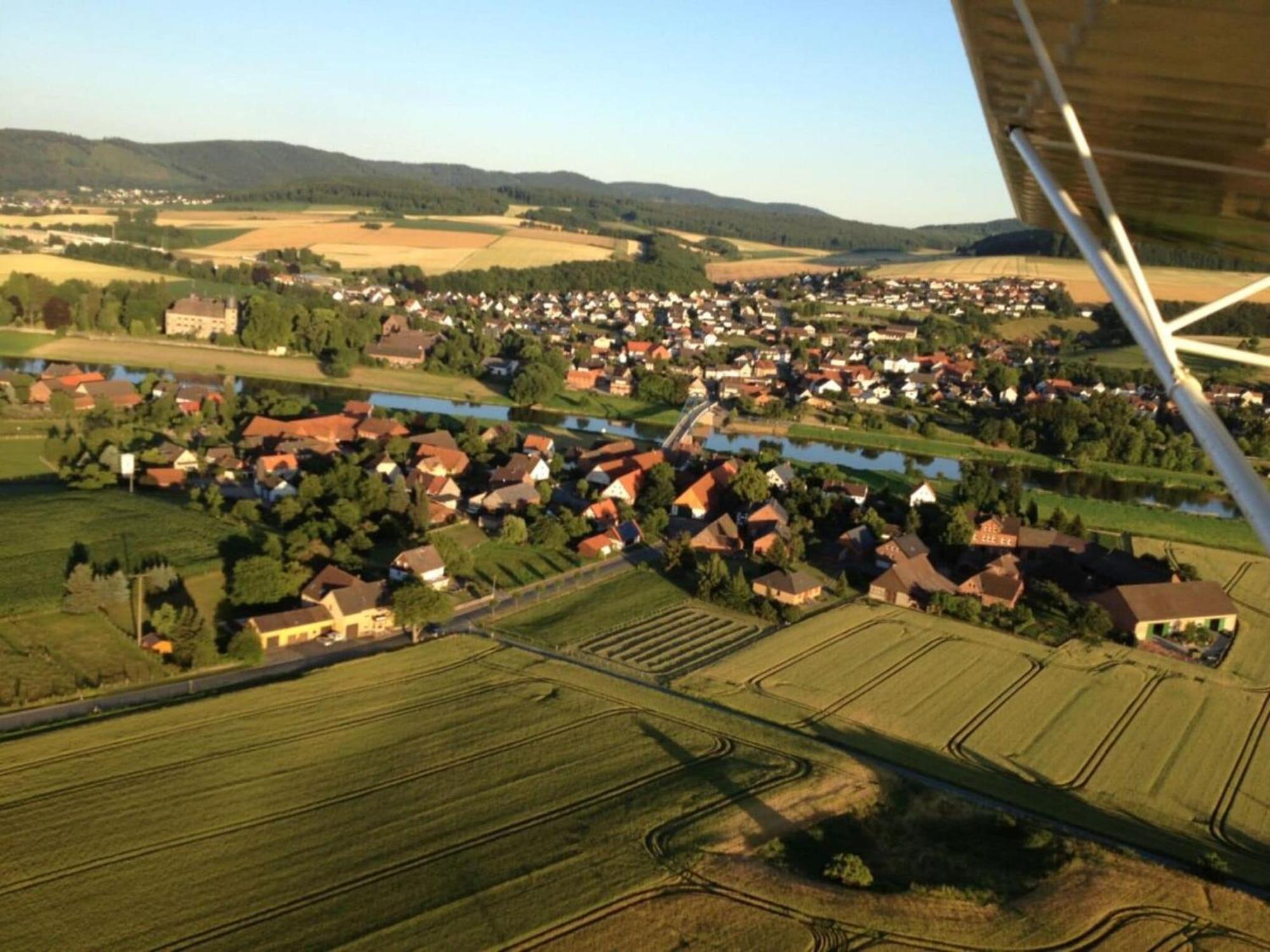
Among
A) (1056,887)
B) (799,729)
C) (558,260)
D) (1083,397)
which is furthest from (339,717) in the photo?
(558,260)

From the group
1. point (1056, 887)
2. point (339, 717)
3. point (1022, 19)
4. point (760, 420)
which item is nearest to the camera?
point (1022, 19)

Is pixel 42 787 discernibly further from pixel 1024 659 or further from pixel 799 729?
pixel 1024 659

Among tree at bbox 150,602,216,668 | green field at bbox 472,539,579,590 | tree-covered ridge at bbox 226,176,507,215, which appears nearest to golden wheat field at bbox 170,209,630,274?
tree-covered ridge at bbox 226,176,507,215

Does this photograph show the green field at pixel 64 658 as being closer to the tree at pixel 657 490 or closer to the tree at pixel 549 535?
the tree at pixel 549 535

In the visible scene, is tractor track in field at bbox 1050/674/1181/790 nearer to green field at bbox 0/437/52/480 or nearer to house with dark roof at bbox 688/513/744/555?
house with dark roof at bbox 688/513/744/555

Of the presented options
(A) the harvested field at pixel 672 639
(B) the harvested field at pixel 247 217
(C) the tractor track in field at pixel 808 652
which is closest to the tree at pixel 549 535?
(A) the harvested field at pixel 672 639

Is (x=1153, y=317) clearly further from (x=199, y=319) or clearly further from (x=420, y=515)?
(x=199, y=319)
